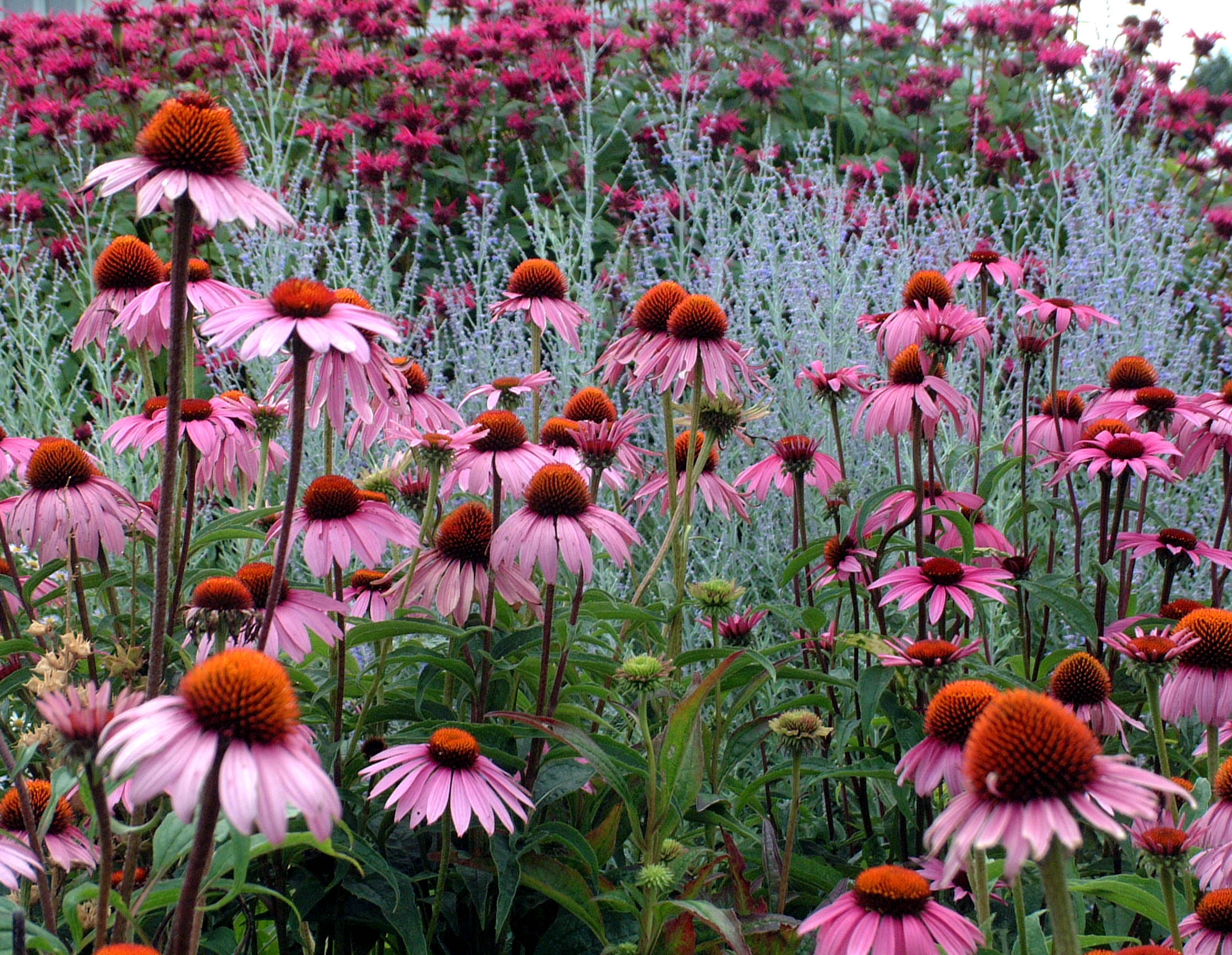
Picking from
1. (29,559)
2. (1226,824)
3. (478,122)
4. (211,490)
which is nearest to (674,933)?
(1226,824)

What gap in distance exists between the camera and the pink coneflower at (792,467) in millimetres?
1988

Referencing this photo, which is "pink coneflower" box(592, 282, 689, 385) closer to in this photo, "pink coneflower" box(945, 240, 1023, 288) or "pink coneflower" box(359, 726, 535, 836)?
"pink coneflower" box(945, 240, 1023, 288)

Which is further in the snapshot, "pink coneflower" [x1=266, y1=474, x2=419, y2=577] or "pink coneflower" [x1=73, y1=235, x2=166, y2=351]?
"pink coneflower" [x1=73, y1=235, x2=166, y2=351]

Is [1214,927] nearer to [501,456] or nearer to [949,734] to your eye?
[949,734]

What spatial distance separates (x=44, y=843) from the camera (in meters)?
1.21

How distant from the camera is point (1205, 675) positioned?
1360mm

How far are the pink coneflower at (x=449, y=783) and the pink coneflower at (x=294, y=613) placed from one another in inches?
6.4

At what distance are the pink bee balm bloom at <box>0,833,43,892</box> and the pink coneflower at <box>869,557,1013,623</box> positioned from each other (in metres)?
1.02

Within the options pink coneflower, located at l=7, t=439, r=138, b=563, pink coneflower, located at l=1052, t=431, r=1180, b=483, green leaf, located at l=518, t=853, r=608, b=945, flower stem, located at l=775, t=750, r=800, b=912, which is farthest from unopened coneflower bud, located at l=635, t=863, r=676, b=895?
pink coneflower, located at l=1052, t=431, r=1180, b=483

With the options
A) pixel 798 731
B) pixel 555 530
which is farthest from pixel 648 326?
pixel 798 731

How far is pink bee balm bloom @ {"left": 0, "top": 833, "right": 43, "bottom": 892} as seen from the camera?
2.93 feet

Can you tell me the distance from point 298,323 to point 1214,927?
1.04m

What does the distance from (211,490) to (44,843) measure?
0.87m

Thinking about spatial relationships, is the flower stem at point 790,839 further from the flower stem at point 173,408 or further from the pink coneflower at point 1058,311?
the pink coneflower at point 1058,311
